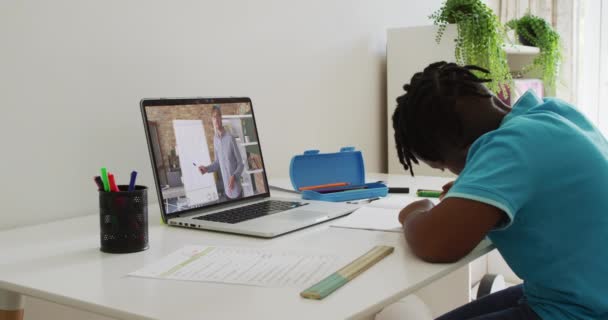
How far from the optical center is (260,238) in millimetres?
1152

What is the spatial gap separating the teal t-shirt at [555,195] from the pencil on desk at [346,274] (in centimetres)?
16

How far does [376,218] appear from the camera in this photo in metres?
1.31

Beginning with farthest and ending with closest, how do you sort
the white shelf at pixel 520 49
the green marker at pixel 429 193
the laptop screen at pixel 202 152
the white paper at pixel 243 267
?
the white shelf at pixel 520 49
the green marker at pixel 429 193
the laptop screen at pixel 202 152
the white paper at pixel 243 267

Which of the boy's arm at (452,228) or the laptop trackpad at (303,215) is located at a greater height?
the boy's arm at (452,228)

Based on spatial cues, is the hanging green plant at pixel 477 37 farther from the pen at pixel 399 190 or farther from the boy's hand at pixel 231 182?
the boy's hand at pixel 231 182

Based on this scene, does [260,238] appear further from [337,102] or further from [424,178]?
[337,102]

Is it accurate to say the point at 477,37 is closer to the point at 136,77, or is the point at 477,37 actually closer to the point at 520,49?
the point at 520,49

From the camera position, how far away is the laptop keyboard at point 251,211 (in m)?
1.28

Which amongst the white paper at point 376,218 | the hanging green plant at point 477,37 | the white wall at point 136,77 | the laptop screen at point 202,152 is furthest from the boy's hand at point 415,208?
the hanging green plant at point 477,37

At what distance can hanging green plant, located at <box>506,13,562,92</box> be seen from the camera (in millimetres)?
2832

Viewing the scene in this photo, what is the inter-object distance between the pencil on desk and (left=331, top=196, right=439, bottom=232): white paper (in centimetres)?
20

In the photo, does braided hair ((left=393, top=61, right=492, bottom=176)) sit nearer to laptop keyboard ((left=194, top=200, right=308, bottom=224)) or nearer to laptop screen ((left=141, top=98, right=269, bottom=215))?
laptop keyboard ((left=194, top=200, right=308, bottom=224))

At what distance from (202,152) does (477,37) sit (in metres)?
1.24

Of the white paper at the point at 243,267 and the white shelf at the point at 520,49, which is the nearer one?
the white paper at the point at 243,267
